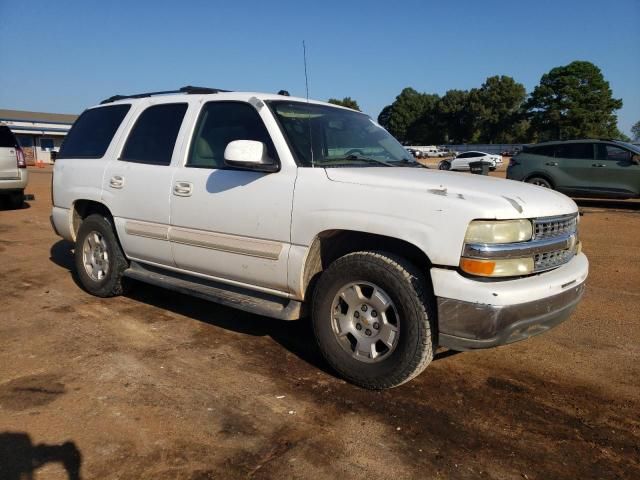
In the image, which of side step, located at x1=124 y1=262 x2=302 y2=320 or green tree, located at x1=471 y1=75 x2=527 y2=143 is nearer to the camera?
side step, located at x1=124 y1=262 x2=302 y2=320

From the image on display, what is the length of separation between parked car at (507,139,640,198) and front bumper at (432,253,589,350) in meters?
11.0

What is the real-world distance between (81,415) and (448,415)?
2.11m

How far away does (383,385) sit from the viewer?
3.31 meters

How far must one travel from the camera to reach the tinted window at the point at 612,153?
41.3 ft

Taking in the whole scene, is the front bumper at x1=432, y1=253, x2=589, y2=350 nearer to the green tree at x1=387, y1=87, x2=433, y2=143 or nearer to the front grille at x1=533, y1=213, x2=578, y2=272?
the front grille at x1=533, y1=213, x2=578, y2=272

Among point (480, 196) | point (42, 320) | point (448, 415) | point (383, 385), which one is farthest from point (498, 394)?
point (42, 320)

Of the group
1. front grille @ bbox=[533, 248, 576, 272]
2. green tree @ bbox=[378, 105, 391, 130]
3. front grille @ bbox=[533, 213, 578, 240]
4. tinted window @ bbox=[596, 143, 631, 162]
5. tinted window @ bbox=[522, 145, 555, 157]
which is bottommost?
front grille @ bbox=[533, 248, 576, 272]

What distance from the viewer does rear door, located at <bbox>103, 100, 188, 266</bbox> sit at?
4.46 m

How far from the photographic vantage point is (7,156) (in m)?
11.1

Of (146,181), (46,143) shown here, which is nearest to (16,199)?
(146,181)

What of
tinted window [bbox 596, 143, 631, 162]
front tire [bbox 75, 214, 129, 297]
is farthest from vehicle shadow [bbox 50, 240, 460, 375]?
tinted window [bbox 596, 143, 631, 162]

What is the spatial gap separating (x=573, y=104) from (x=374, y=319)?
78.6 m

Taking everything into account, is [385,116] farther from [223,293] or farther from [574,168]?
[223,293]

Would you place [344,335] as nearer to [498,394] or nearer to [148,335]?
[498,394]
